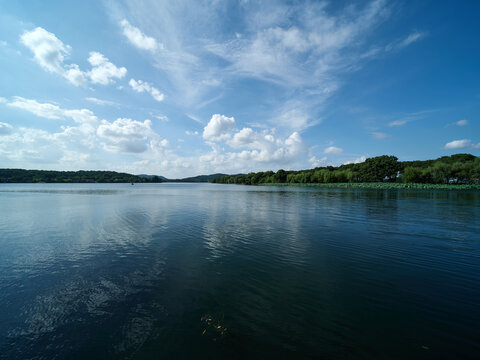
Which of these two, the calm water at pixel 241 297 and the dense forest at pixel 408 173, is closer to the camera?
the calm water at pixel 241 297

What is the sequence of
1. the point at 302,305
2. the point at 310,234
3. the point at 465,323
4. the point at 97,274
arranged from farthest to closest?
the point at 310,234 < the point at 97,274 < the point at 302,305 < the point at 465,323

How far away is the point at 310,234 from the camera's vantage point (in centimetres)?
1814

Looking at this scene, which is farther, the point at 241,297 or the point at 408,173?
the point at 408,173

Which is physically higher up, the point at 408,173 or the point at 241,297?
the point at 408,173

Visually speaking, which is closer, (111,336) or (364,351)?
(364,351)

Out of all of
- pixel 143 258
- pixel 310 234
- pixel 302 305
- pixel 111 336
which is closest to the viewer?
pixel 111 336

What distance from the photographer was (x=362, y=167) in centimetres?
16125

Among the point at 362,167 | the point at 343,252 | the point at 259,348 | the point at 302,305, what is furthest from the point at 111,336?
the point at 362,167

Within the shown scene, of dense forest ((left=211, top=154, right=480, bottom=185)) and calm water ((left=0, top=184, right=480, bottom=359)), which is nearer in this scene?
calm water ((left=0, top=184, right=480, bottom=359))

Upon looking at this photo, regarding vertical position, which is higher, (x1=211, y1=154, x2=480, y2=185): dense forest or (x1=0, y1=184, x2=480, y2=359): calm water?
(x1=211, y1=154, x2=480, y2=185): dense forest

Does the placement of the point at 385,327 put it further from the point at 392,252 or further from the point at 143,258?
the point at 143,258

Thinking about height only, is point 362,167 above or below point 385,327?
above

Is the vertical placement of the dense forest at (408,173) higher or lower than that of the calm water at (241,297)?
higher

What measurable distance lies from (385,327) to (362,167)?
180 metres
